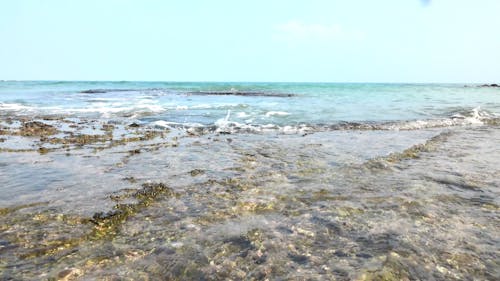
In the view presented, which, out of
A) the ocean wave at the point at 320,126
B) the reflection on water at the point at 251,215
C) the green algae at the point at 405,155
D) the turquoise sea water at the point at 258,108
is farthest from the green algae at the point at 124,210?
the turquoise sea water at the point at 258,108

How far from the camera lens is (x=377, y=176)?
8.40m

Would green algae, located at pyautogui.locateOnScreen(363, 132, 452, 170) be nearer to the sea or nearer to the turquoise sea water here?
the sea

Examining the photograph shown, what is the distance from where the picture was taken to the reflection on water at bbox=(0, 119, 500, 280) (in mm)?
4445

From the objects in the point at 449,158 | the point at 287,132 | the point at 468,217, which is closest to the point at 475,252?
the point at 468,217

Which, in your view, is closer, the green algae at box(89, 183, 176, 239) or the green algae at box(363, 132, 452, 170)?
the green algae at box(89, 183, 176, 239)

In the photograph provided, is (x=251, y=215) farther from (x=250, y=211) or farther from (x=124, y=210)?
(x=124, y=210)

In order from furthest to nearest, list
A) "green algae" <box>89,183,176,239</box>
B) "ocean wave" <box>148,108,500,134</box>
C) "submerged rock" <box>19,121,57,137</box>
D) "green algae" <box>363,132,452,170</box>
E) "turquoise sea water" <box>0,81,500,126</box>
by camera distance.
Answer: "turquoise sea water" <box>0,81,500,126</box>
"ocean wave" <box>148,108,500,134</box>
"submerged rock" <box>19,121,57,137</box>
"green algae" <box>363,132,452,170</box>
"green algae" <box>89,183,176,239</box>

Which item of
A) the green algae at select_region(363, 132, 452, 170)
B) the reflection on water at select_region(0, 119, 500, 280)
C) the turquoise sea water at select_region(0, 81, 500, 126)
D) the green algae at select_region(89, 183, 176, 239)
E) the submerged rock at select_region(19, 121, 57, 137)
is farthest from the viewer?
the turquoise sea water at select_region(0, 81, 500, 126)

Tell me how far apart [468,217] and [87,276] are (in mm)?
5675

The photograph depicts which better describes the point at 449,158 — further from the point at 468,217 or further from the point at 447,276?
the point at 447,276

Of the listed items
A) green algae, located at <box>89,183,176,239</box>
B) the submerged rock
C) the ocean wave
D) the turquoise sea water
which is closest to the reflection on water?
green algae, located at <box>89,183,176,239</box>

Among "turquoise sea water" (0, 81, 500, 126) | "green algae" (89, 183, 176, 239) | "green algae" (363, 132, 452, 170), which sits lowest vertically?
"turquoise sea water" (0, 81, 500, 126)

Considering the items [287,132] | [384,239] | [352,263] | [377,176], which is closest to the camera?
[352,263]

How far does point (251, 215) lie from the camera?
6.09 m
